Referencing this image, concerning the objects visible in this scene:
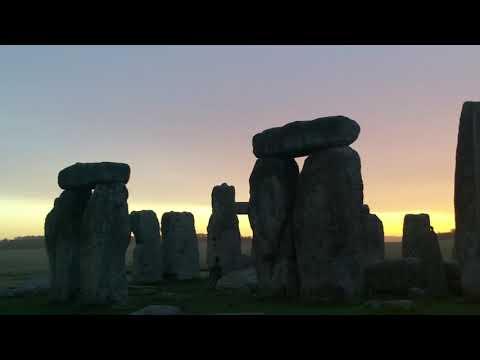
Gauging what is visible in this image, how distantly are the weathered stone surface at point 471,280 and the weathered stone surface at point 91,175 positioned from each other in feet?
21.3

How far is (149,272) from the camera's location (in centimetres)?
1847

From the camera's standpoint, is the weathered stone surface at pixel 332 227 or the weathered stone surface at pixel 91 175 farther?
the weathered stone surface at pixel 91 175

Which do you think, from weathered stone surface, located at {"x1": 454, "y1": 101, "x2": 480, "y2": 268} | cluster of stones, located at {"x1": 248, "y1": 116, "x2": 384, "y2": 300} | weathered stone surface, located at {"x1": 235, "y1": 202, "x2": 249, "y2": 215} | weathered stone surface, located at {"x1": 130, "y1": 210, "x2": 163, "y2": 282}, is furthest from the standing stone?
weathered stone surface, located at {"x1": 454, "y1": 101, "x2": 480, "y2": 268}

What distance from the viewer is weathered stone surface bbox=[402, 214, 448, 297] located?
40.0 ft

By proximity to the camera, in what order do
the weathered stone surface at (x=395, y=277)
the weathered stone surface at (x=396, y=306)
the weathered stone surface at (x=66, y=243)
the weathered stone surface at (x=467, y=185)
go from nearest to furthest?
the weathered stone surface at (x=396, y=306) < the weathered stone surface at (x=467, y=185) < the weathered stone surface at (x=395, y=277) < the weathered stone surface at (x=66, y=243)

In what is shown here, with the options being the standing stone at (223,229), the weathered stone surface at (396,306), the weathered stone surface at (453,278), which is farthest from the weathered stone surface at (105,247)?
the standing stone at (223,229)

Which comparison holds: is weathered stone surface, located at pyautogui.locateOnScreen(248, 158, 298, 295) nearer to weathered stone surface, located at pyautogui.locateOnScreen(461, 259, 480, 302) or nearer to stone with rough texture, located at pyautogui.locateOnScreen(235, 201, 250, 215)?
weathered stone surface, located at pyautogui.locateOnScreen(461, 259, 480, 302)

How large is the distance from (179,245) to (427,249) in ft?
29.9

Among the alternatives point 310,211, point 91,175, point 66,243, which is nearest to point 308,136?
point 310,211

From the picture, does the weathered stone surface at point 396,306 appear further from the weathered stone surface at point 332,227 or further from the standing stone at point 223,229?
the standing stone at point 223,229

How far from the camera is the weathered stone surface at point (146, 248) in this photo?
1845 cm

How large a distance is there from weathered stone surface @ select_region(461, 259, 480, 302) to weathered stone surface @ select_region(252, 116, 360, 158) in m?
3.06
